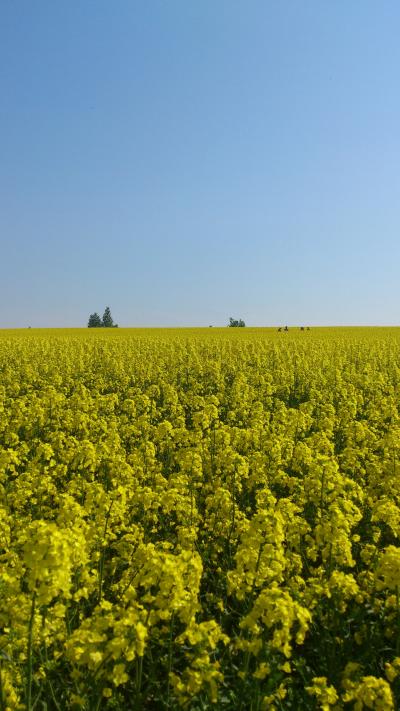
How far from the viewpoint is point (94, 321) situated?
168375 millimetres

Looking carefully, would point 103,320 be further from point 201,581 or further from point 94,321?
point 201,581

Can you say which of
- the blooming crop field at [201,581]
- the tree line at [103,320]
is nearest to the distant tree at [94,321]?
the tree line at [103,320]

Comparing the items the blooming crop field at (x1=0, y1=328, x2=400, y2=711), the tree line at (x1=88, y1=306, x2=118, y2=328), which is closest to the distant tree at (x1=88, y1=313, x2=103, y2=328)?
the tree line at (x1=88, y1=306, x2=118, y2=328)

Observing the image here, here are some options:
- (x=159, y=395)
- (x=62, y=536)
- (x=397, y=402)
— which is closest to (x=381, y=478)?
(x=62, y=536)

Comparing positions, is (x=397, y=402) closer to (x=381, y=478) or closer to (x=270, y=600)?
(x=381, y=478)

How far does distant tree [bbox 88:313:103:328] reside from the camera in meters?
162

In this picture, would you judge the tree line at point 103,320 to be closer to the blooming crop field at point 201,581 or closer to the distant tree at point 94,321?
the distant tree at point 94,321

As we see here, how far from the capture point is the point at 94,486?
6.54 metres

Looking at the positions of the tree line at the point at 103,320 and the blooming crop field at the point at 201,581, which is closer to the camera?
the blooming crop field at the point at 201,581

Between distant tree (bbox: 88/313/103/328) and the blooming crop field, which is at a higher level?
distant tree (bbox: 88/313/103/328)

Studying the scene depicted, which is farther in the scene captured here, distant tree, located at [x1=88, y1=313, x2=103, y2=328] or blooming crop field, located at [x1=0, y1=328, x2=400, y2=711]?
distant tree, located at [x1=88, y1=313, x2=103, y2=328]

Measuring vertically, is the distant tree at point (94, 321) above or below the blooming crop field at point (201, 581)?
above

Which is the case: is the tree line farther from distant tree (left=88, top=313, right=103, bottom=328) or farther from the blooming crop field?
the blooming crop field

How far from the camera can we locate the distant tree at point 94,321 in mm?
162500
